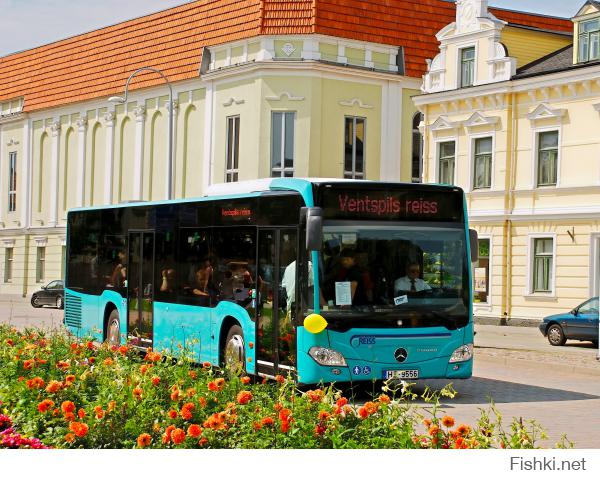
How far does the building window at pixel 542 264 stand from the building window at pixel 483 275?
1902 millimetres

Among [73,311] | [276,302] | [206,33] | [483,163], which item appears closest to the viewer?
[276,302]

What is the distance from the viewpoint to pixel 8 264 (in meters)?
65.6

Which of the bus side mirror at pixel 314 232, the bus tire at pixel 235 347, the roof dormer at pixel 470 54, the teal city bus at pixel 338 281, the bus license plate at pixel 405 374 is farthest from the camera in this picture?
the roof dormer at pixel 470 54

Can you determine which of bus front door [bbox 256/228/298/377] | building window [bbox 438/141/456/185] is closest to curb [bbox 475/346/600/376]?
bus front door [bbox 256/228/298/377]

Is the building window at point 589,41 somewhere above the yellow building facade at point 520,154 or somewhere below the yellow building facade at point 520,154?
above

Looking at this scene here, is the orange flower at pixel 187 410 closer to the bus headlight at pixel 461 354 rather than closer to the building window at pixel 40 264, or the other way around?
the bus headlight at pixel 461 354

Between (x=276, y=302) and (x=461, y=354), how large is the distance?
8.37 feet

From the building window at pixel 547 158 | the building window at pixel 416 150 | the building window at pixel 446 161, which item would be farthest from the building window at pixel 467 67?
the building window at pixel 416 150

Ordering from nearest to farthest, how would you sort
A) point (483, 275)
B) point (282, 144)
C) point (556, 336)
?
point (556, 336) → point (483, 275) → point (282, 144)

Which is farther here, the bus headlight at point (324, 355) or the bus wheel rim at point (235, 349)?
the bus wheel rim at point (235, 349)

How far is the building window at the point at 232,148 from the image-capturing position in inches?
1903

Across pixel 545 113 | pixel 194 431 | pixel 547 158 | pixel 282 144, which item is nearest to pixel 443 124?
pixel 545 113

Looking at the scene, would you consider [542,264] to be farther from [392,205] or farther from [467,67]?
[392,205]

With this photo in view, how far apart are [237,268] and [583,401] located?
201 inches
